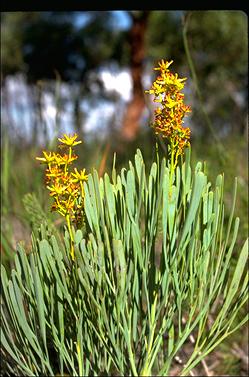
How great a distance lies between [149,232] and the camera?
71cm

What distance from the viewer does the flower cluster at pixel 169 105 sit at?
2.18ft

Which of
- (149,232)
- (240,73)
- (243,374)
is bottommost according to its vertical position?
(243,374)

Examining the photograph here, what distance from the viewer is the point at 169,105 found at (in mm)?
660

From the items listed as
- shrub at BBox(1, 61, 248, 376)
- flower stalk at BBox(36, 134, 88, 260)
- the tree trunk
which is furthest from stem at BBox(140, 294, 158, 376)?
the tree trunk

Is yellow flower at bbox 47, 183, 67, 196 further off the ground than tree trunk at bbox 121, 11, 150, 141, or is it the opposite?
tree trunk at bbox 121, 11, 150, 141

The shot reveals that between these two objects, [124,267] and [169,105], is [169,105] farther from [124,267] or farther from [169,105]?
[124,267]

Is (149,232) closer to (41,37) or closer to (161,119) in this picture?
(161,119)

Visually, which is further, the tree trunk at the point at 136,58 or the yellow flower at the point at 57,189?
the tree trunk at the point at 136,58

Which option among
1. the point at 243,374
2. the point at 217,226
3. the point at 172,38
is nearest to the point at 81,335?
the point at 217,226

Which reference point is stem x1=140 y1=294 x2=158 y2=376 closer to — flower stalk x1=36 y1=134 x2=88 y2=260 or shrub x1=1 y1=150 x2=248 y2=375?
shrub x1=1 y1=150 x2=248 y2=375

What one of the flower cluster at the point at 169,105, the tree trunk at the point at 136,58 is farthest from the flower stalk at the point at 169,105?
the tree trunk at the point at 136,58

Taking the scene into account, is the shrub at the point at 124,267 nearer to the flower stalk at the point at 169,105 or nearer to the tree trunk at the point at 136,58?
the flower stalk at the point at 169,105

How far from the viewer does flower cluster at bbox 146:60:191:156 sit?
67 centimetres

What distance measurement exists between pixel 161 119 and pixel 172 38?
7.74m
